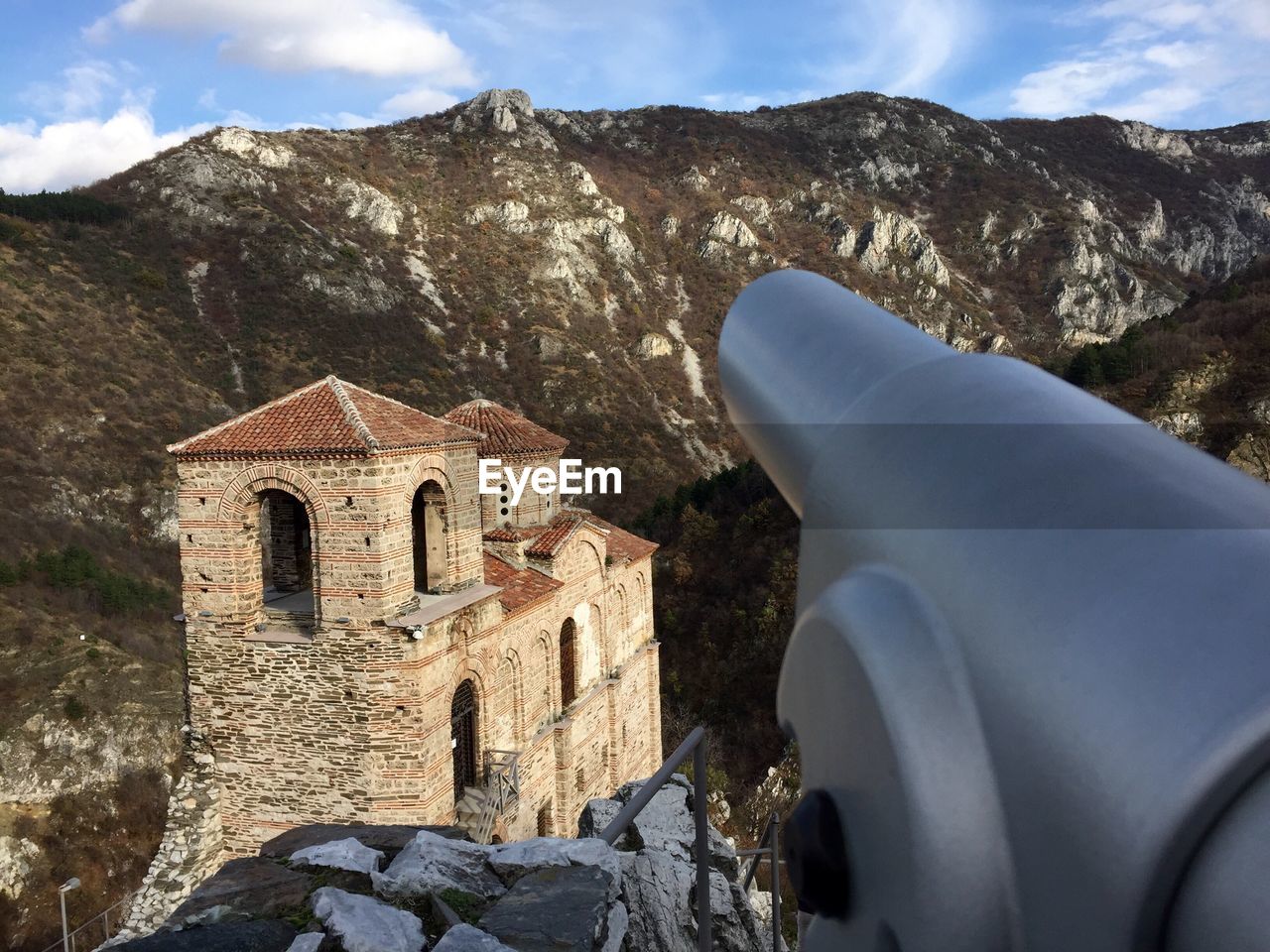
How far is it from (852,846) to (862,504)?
49cm

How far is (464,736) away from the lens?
12.2 meters

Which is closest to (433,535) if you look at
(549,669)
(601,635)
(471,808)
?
(549,669)

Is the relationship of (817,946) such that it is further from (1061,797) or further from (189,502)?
(189,502)

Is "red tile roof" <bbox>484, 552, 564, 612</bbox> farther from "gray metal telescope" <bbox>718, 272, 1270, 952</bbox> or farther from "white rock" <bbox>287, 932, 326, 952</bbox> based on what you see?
"gray metal telescope" <bbox>718, 272, 1270, 952</bbox>

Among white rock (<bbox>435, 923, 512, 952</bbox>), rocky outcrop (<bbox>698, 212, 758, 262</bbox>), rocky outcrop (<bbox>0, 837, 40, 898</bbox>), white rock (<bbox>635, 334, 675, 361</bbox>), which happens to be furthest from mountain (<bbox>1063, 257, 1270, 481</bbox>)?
rocky outcrop (<bbox>698, 212, 758, 262</bbox>)

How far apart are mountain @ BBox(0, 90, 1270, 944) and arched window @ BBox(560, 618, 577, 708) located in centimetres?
598

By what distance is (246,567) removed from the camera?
10.4m

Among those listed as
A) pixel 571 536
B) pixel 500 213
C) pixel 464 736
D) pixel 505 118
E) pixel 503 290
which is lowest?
pixel 464 736

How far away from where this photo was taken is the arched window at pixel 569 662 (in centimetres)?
1559

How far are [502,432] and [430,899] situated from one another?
43.1 feet

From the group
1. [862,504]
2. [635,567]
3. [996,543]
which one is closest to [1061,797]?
[996,543]

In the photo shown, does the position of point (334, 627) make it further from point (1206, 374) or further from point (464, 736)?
point (1206, 374)

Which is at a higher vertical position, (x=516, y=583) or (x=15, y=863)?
(x=516, y=583)

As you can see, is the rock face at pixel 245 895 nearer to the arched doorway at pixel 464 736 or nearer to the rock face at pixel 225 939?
the rock face at pixel 225 939
